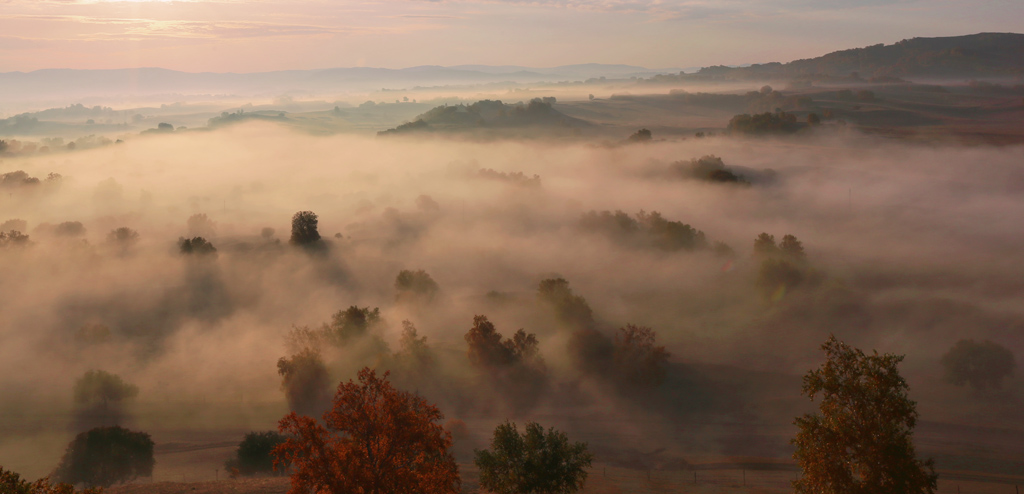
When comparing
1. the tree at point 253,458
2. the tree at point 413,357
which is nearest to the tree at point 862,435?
Result: the tree at point 253,458

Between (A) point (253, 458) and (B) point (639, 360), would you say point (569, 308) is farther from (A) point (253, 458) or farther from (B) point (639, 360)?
(A) point (253, 458)

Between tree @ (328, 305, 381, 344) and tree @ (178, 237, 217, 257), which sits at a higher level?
tree @ (178, 237, 217, 257)

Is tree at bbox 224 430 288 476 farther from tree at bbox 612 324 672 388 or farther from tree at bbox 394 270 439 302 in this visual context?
tree at bbox 394 270 439 302

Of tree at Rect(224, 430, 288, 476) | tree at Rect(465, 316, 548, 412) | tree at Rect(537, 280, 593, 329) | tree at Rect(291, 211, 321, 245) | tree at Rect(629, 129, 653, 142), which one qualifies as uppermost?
tree at Rect(629, 129, 653, 142)

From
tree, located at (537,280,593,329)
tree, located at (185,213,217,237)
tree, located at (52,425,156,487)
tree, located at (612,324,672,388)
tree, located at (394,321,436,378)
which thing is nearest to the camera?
tree, located at (52,425,156,487)

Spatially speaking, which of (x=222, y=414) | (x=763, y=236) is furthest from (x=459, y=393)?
(x=763, y=236)

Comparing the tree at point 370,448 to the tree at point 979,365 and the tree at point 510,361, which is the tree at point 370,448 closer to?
the tree at point 510,361

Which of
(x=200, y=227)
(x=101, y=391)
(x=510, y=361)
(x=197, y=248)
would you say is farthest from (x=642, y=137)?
(x=101, y=391)

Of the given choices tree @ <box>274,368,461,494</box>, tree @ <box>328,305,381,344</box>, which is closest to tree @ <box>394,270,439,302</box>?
tree @ <box>328,305,381,344</box>

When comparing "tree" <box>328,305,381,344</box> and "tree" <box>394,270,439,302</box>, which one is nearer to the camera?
"tree" <box>328,305,381,344</box>
